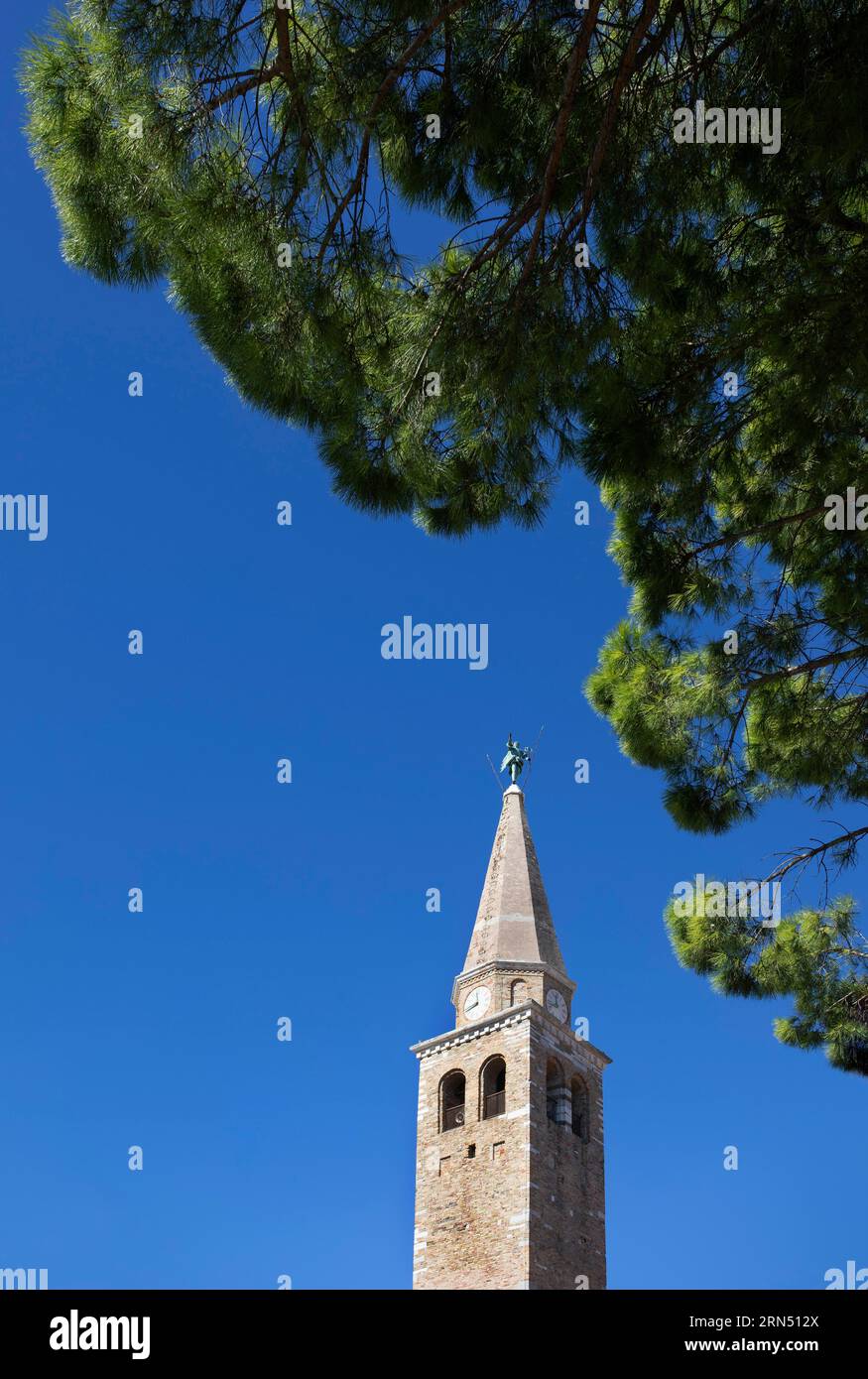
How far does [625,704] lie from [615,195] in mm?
3278

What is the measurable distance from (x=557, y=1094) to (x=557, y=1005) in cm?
207

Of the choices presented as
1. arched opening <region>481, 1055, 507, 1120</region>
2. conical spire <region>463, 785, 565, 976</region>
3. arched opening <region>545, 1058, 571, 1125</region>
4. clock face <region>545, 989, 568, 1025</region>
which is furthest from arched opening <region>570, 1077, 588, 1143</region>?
conical spire <region>463, 785, 565, 976</region>

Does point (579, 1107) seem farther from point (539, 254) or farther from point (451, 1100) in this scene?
point (539, 254)

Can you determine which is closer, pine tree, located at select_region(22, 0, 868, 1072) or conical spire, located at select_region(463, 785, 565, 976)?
pine tree, located at select_region(22, 0, 868, 1072)

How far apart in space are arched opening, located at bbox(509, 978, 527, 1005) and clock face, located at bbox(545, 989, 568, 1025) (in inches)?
18.9

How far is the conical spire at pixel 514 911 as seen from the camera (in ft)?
82.3

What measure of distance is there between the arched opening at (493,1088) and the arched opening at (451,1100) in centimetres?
70

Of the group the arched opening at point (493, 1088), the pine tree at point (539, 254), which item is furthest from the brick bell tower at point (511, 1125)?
the pine tree at point (539, 254)

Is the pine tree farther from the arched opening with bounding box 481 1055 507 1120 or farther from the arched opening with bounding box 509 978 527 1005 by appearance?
the arched opening with bounding box 509 978 527 1005

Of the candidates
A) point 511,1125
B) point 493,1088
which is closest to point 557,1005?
point 493,1088

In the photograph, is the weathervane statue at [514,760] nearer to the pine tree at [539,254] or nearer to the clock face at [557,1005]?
the clock face at [557,1005]

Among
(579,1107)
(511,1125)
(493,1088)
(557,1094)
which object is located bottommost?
(511,1125)

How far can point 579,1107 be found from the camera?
2369 centimetres

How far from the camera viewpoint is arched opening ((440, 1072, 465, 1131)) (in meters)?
23.0
